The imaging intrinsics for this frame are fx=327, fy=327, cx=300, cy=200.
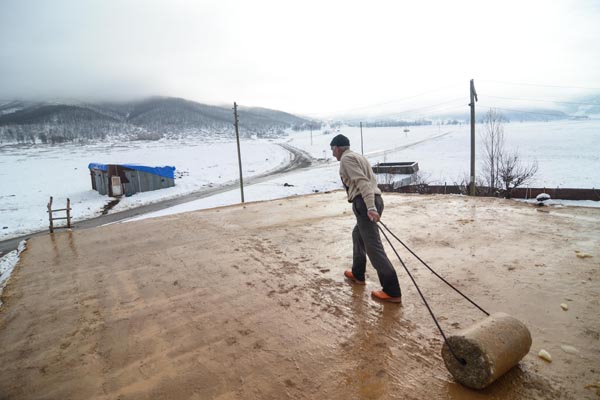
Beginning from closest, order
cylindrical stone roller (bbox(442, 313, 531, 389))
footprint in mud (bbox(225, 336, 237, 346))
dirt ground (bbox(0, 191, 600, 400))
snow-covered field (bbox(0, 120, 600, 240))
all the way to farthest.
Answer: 1. cylindrical stone roller (bbox(442, 313, 531, 389))
2. dirt ground (bbox(0, 191, 600, 400))
3. footprint in mud (bbox(225, 336, 237, 346))
4. snow-covered field (bbox(0, 120, 600, 240))

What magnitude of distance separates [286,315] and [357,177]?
5.51 feet

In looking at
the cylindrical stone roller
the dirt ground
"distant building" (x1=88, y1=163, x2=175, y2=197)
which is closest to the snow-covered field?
"distant building" (x1=88, y1=163, x2=175, y2=197)

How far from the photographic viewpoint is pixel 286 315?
353cm

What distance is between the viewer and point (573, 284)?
3848mm

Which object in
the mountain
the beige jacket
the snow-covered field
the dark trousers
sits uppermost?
the mountain

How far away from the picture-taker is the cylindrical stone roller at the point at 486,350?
2248 millimetres

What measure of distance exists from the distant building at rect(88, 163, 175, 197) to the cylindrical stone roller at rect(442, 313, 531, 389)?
28059 mm

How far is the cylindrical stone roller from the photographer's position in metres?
2.25

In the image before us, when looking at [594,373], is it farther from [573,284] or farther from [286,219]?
[286,219]

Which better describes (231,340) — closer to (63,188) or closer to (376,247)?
(376,247)

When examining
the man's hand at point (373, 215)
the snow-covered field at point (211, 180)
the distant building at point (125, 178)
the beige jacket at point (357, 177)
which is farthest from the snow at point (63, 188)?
the man's hand at point (373, 215)

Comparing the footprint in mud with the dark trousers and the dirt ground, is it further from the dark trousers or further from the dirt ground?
the dark trousers

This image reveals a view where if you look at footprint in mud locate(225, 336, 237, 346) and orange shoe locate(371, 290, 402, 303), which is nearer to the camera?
A: footprint in mud locate(225, 336, 237, 346)

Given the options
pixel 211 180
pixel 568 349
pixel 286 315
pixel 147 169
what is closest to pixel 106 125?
pixel 211 180
